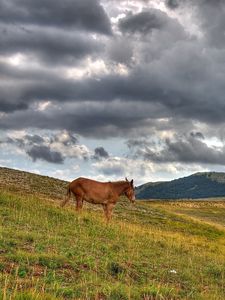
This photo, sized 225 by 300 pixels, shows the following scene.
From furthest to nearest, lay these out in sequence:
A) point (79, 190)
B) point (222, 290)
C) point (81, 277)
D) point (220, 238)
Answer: point (220, 238) → point (79, 190) → point (222, 290) → point (81, 277)

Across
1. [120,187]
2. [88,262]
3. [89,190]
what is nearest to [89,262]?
[88,262]

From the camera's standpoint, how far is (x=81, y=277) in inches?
537

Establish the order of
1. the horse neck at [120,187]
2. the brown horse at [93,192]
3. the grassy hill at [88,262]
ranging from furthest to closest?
the horse neck at [120,187], the brown horse at [93,192], the grassy hill at [88,262]

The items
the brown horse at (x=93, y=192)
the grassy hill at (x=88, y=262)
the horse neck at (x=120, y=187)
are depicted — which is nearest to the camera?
the grassy hill at (x=88, y=262)

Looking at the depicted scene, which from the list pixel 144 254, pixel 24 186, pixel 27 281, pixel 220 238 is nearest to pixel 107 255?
pixel 144 254

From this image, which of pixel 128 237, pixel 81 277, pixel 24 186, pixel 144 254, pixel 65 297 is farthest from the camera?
pixel 24 186

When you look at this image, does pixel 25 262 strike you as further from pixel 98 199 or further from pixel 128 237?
pixel 98 199

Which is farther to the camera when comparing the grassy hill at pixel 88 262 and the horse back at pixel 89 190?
the horse back at pixel 89 190

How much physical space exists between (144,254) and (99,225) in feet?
22.0

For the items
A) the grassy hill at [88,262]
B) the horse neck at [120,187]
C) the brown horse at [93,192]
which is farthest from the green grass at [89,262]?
the horse neck at [120,187]

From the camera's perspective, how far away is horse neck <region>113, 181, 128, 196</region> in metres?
32.9

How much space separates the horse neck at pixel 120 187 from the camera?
32.9 m

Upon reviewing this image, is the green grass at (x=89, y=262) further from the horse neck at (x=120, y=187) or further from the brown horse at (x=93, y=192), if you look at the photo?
the horse neck at (x=120, y=187)

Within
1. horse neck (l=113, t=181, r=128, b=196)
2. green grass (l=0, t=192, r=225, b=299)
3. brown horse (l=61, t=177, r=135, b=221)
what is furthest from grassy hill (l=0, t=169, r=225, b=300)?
horse neck (l=113, t=181, r=128, b=196)
